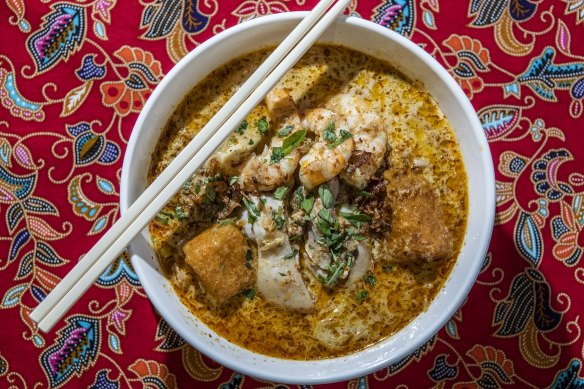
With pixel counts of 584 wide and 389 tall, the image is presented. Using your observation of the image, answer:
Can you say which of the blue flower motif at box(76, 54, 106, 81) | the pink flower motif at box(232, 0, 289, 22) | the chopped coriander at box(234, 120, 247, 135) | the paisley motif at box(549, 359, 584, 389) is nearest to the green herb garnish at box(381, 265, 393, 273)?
the chopped coriander at box(234, 120, 247, 135)

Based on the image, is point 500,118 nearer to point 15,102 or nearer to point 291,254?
point 291,254

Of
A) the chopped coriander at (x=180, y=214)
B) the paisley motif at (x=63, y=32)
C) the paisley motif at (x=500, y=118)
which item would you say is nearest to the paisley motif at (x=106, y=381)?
the chopped coriander at (x=180, y=214)

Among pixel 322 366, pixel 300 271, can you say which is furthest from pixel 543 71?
pixel 322 366

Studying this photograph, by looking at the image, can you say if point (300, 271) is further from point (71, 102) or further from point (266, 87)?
point (71, 102)

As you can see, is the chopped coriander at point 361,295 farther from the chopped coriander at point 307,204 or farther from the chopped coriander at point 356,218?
the chopped coriander at point 307,204

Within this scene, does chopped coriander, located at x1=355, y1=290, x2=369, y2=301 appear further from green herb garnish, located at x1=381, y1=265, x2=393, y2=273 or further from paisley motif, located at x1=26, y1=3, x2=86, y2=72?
paisley motif, located at x1=26, y1=3, x2=86, y2=72

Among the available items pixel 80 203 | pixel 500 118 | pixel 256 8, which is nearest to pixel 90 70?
pixel 80 203
